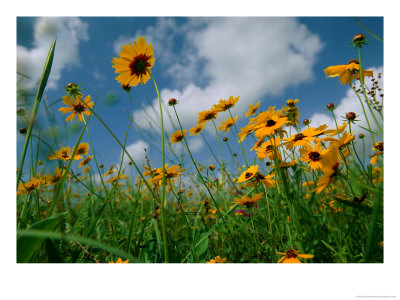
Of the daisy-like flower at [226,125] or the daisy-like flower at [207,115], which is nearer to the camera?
the daisy-like flower at [207,115]

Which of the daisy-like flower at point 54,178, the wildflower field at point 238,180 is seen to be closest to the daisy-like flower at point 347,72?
the wildflower field at point 238,180

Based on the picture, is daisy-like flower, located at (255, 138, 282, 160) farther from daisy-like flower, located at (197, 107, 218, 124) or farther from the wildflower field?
daisy-like flower, located at (197, 107, 218, 124)

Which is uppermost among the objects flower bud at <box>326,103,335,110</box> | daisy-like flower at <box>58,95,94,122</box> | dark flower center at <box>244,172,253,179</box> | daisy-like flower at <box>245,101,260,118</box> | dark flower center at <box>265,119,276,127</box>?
daisy-like flower at <box>245,101,260,118</box>

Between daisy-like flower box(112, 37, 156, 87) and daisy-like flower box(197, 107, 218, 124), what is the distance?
43cm

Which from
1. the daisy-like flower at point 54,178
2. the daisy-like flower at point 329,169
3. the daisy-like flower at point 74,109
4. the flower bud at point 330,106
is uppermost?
the daisy-like flower at point 74,109

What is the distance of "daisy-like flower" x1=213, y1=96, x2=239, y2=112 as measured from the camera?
3.17ft

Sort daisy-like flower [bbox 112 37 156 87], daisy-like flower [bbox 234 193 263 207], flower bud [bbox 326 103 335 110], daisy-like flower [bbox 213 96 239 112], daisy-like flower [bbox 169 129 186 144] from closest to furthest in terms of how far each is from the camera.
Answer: daisy-like flower [bbox 112 37 156 87]
daisy-like flower [bbox 234 193 263 207]
flower bud [bbox 326 103 335 110]
daisy-like flower [bbox 213 96 239 112]
daisy-like flower [bbox 169 129 186 144]

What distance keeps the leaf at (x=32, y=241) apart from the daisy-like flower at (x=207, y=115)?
0.71 m

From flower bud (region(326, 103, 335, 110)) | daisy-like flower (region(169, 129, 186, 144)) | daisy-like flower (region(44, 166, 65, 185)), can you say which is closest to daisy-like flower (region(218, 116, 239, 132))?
daisy-like flower (region(169, 129, 186, 144))

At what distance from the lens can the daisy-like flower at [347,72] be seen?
25.9 inches

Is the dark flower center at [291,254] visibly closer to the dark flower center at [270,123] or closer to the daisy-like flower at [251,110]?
the dark flower center at [270,123]
